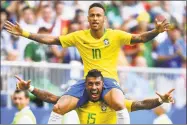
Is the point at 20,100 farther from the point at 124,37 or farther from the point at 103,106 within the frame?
the point at 124,37

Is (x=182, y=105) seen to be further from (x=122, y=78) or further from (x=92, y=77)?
(x=92, y=77)

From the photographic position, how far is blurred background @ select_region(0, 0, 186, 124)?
65.2 ft

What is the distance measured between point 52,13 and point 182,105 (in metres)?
3.78

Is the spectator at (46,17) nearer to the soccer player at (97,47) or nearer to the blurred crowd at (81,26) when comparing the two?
the blurred crowd at (81,26)

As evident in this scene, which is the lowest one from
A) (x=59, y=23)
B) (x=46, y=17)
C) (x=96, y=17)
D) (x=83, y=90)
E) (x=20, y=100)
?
(x=20, y=100)

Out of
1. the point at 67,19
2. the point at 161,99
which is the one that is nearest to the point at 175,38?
the point at 67,19

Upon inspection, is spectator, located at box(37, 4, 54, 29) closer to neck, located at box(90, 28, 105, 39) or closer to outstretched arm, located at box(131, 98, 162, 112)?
neck, located at box(90, 28, 105, 39)

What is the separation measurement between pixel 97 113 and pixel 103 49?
44.2 inches

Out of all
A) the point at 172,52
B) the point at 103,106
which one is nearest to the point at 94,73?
the point at 103,106

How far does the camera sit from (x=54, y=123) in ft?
48.2

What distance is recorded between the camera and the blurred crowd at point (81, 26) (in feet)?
66.1

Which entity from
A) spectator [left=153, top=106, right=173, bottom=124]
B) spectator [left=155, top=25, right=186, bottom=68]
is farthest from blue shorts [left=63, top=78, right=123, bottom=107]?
spectator [left=155, top=25, right=186, bottom=68]

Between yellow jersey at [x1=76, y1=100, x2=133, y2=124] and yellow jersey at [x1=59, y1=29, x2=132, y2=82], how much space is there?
0.55m

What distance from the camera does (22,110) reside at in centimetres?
1738
